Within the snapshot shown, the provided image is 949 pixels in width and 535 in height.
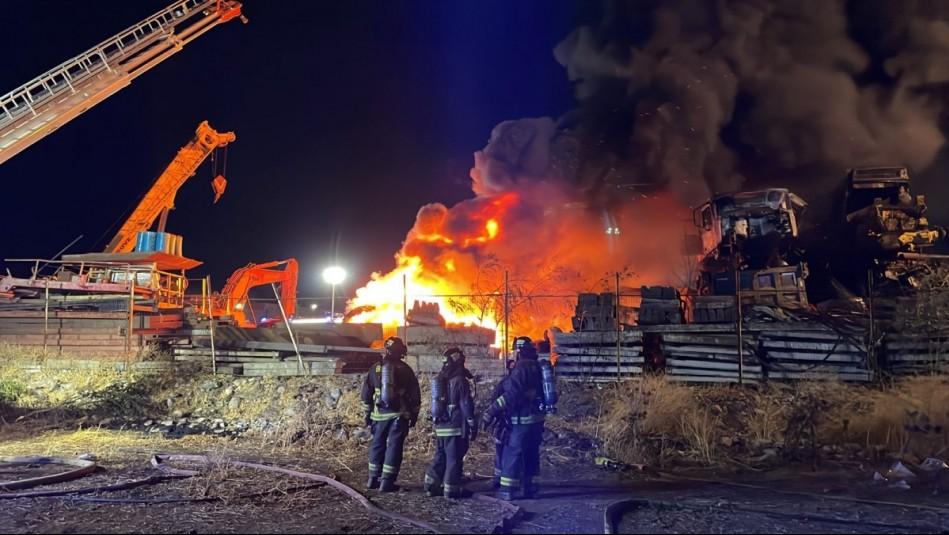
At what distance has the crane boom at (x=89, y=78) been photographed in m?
17.1

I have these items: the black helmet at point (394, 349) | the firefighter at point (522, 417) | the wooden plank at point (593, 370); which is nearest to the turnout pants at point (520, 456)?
the firefighter at point (522, 417)

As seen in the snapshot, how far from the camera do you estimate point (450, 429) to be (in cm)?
706

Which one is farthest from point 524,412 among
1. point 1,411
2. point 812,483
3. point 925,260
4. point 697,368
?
point 925,260

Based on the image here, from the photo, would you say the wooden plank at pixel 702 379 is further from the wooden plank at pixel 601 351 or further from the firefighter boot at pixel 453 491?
the firefighter boot at pixel 453 491

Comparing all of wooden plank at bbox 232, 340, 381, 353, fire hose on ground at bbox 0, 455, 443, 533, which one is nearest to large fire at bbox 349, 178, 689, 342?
wooden plank at bbox 232, 340, 381, 353

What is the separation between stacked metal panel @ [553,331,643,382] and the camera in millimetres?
11828

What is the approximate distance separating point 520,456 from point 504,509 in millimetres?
706

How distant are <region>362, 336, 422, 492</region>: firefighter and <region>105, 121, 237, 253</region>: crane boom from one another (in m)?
21.0

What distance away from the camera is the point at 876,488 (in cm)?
734

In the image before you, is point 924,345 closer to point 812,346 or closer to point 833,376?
point 833,376

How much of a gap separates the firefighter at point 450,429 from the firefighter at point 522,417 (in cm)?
30

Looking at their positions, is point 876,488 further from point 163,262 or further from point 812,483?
point 163,262

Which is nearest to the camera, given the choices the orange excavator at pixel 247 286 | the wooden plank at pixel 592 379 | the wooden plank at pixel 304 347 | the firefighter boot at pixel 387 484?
the firefighter boot at pixel 387 484

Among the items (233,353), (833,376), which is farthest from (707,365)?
(233,353)
